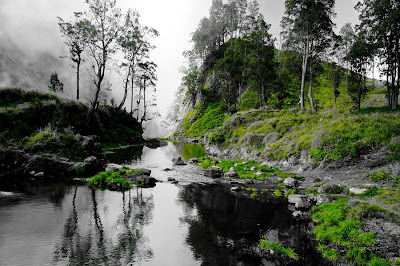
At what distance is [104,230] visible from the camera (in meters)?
8.78

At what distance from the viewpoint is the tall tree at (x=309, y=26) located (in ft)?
109

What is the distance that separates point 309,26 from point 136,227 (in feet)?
128

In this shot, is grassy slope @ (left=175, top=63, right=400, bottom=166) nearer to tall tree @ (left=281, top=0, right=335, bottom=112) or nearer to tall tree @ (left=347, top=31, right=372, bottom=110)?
tall tree @ (left=281, top=0, right=335, bottom=112)

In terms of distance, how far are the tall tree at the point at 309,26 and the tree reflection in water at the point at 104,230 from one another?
32.0 meters

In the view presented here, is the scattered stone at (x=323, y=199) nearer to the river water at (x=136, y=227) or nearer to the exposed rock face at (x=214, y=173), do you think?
the river water at (x=136, y=227)

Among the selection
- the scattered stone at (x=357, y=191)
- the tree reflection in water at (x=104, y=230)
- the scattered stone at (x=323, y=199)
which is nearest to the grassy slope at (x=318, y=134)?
the scattered stone at (x=357, y=191)

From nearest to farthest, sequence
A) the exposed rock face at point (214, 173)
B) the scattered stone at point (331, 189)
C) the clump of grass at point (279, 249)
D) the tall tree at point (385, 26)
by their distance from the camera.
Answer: the clump of grass at point (279, 249), the scattered stone at point (331, 189), the exposed rock face at point (214, 173), the tall tree at point (385, 26)

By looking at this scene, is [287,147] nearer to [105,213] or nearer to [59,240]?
[105,213]

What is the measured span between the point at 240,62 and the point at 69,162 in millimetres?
57989

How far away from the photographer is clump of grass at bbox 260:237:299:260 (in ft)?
23.6

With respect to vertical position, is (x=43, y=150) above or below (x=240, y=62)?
below

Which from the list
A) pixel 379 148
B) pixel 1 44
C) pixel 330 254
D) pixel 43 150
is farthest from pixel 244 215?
pixel 1 44

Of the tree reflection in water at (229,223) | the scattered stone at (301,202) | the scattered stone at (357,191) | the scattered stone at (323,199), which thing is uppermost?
the scattered stone at (357,191)

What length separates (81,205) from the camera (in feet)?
38.0
